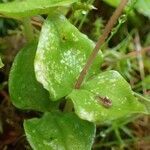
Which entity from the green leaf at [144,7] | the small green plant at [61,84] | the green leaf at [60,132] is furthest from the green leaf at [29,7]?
the green leaf at [144,7]

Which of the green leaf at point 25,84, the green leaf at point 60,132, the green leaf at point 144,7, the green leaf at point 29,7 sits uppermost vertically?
the green leaf at point 29,7

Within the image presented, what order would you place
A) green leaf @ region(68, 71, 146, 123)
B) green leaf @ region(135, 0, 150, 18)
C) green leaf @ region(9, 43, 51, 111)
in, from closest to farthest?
green leaf @ region(68, 71, 146, 123), green leaf @ region(9, 43, 51, 111), green leaf @ region(135, 0, 150, 18)

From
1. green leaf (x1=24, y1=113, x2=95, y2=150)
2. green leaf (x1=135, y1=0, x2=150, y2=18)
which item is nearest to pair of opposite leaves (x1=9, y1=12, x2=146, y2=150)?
green leaf (x1=24, y1=113, x2=95, y2=150)

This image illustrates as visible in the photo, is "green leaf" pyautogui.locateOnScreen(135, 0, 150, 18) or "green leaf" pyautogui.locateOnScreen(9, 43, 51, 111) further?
"green leaf" pyautogui.locateOnScreen(135, 0, 150, 18)

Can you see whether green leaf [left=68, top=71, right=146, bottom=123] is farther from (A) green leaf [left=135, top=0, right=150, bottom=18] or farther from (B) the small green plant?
(A) green leaf [left=135, top=0, right=150, bottom=18]

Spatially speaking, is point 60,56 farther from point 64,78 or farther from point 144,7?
point 144,7

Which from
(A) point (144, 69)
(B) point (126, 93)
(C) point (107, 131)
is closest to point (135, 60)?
(A) point (144, 69)

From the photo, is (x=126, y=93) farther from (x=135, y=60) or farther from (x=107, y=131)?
(x=135, y=60)

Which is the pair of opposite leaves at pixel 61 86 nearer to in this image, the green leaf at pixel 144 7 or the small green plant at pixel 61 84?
the small green plant at pixel 61 84
